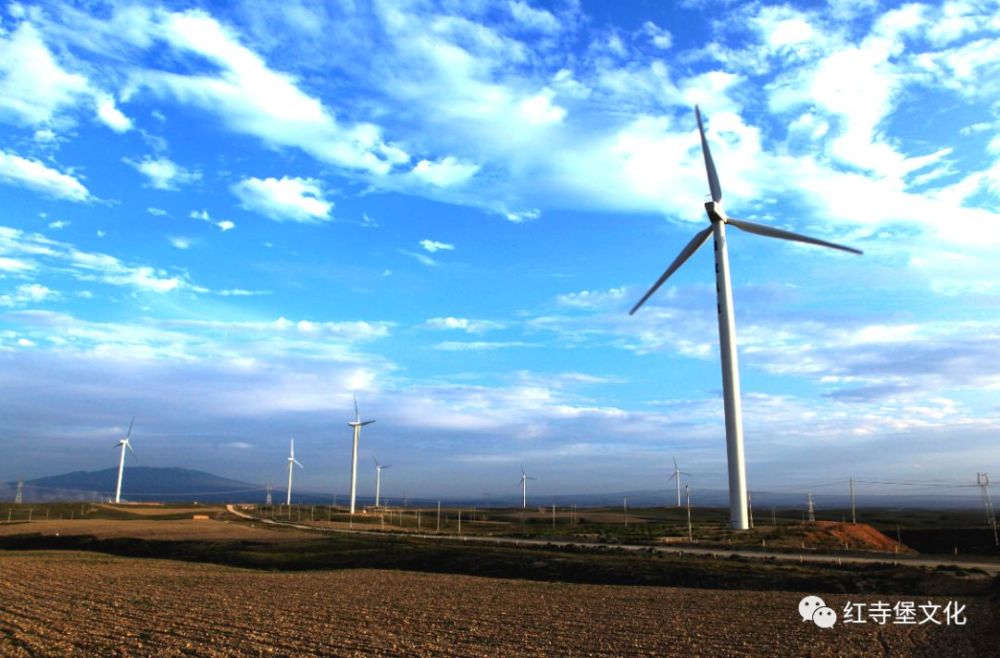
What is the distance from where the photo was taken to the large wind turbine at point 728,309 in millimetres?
60844

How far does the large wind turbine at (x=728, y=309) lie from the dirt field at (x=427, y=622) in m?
28.0

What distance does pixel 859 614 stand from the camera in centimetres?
2681

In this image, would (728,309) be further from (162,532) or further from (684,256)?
(162,532)

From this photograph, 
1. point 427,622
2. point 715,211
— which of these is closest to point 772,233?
point 715,211

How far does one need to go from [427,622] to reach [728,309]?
45388 mm

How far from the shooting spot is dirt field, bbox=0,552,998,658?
68.3ft

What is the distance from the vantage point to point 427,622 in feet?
83.2

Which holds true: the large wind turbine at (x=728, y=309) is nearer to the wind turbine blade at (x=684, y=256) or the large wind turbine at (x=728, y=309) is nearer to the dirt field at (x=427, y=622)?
the wind turbine blade at (x=684, y=256)

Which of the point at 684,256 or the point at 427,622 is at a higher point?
the point at 684,256

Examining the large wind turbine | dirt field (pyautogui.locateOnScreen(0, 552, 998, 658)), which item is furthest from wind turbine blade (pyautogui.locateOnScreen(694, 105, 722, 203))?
dirt field (pyautogui.locateOnScreen(0, 552, 998, 658))

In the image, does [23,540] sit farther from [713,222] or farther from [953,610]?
[953,610]

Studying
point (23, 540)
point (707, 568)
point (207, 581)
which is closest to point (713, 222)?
point (707, 568)

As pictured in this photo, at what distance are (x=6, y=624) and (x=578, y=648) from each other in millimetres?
19474

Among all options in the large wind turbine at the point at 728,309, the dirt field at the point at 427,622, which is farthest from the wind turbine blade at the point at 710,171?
the dirt field at the point at 427,622
